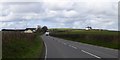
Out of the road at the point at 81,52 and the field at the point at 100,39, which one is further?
the field at the point at 100,39

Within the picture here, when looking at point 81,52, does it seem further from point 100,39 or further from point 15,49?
point 100,39

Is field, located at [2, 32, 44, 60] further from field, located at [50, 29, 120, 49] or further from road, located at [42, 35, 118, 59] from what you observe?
field, located at [50, 29, 120, 49]

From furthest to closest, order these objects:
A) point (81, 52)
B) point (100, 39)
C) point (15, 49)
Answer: point (100, 39), point (81, 52), point (15, 49)

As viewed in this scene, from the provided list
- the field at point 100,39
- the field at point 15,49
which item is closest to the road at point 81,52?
the field at point 15,49

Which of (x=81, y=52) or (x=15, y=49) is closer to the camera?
(x=15, y=49)

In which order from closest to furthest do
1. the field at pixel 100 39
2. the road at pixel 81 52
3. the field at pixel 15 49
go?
the field at pixel 15 49 → the road at pixel 81 52 → the field at pixel 100 39

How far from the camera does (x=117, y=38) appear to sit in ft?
150

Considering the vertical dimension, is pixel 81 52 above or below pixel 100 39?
above

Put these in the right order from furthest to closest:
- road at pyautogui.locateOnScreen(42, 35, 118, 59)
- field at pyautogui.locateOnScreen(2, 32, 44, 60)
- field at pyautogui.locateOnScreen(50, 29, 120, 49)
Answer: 1. field at pyautogui.locateOnScreen(50, 29, 120, 49)
2. road at pyautogui.locateOnScreen(42, 35, 118, 59)
3. field at pyautogui.locateOnScreen(2, 32, 44, 60)

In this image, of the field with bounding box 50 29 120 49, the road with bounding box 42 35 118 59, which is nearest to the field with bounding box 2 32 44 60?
the road with bounding box 42 35 118 59

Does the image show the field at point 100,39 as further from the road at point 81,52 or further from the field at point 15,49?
the field at point 15,49

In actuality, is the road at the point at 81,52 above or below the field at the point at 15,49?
below

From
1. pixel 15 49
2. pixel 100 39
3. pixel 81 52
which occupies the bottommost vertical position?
pixel 100 39

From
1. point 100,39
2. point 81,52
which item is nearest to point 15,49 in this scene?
point 81,52
